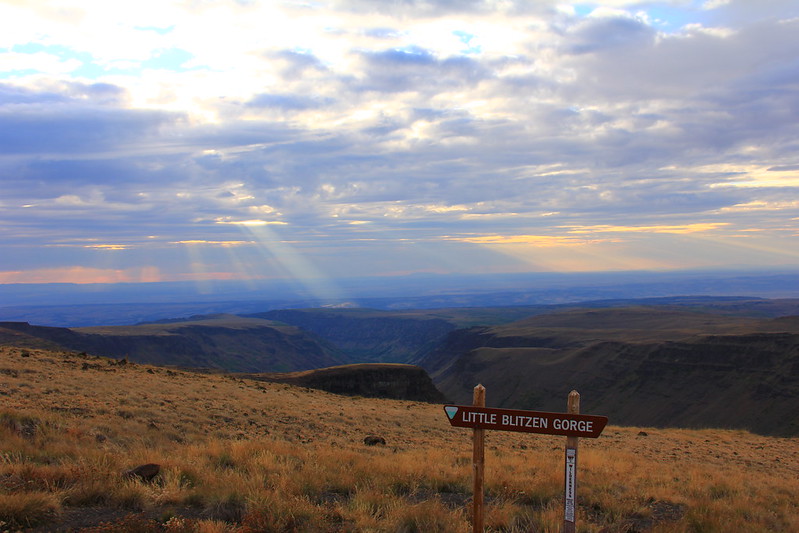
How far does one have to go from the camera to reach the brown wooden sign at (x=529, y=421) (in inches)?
215

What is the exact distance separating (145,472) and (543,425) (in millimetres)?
5942

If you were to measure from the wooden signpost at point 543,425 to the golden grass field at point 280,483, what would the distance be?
→ 1.20 m

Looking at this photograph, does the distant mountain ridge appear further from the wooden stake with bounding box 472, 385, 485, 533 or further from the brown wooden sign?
the brown wooden sign

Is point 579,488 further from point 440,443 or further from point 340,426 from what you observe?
point 340,426

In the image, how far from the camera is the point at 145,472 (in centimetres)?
801

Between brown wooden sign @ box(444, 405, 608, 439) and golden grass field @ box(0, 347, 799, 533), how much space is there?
1639mm

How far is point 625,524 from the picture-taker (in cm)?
778

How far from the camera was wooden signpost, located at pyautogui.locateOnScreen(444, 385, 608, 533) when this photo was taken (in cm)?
548

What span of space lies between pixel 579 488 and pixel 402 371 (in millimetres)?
54071

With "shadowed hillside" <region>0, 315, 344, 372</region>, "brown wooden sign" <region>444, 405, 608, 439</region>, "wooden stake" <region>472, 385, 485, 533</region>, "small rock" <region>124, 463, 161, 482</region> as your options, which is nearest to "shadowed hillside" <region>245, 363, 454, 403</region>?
"small rock" <region>124, 463, 161, 482</region>

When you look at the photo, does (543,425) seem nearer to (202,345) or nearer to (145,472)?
(145,472)


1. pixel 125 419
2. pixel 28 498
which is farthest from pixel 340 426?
pixel 28 498

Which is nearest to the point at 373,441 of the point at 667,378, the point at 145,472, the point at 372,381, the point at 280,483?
the point at 280,483

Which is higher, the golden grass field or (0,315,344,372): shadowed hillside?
the golden grass field
